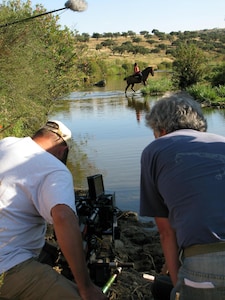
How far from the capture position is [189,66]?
112 feet

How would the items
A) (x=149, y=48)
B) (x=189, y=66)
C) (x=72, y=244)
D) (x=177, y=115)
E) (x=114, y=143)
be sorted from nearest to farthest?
(x=72, y=244) → (x=177, y=115) → (x=114, y=143) → (x=189, y=66) → (x=149, y=48)

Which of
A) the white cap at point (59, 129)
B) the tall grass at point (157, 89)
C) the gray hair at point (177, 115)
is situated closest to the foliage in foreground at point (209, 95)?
the tall grass at point (157, 89)

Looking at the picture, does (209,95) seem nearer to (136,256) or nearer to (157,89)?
(157,89)

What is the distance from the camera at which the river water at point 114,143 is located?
32.2ft

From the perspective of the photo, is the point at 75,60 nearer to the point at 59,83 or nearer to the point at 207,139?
the point at 59,83

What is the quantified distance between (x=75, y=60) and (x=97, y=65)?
44.5 meters

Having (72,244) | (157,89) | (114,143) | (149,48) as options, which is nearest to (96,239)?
(72,244)

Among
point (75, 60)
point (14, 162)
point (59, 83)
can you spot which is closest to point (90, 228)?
point (14, 162)

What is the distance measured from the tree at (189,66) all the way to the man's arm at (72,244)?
108 ft

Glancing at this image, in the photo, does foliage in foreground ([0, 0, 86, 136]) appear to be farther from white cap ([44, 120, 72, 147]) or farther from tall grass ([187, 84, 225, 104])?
tall grass ([187, 84, 225, 104])

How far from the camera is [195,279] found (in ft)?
6.77

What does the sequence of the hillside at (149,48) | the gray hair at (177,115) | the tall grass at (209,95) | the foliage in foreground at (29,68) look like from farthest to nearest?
the hillside at (149,48)
the tall grass at (209,95)
the foliage in foreground at (29,68)
the gray hair at (177,115)

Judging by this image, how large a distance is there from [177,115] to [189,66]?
3274 cm

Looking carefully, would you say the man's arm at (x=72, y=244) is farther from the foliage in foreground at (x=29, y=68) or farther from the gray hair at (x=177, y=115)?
the foliage in foreground at (x=29, y=68)
